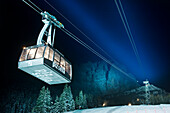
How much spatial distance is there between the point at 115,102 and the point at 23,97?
5371cm

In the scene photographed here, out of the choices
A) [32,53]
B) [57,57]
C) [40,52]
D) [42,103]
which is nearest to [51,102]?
[42,103]

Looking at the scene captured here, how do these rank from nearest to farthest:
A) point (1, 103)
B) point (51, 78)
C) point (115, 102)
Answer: point (51, 78) < point (1, 103) < point (115, 102)

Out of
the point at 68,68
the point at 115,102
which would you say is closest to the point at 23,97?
the point at 115,102

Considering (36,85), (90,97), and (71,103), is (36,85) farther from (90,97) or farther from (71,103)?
(71,103)

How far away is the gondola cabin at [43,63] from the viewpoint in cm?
1330

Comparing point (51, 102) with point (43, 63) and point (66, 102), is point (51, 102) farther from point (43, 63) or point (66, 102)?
point (43, 63)

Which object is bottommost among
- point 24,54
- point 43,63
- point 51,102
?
point 51,102

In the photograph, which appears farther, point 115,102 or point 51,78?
point 115,102

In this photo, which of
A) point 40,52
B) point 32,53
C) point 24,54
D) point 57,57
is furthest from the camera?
point 57,57

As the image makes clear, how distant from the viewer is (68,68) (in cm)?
1664

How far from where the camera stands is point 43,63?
1297 cm

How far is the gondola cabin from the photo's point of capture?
13.3 metres

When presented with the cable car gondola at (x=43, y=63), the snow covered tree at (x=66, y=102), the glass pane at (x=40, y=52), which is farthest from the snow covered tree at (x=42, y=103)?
the glass pane at (x=40, y=52)

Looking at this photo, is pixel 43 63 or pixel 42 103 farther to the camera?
pixel 42 103
